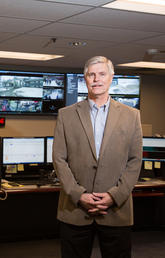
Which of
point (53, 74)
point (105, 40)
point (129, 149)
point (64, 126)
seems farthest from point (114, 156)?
point (53, 74)

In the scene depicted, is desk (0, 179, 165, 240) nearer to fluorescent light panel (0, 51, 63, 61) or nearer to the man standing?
fluorescent light panel (0, 51, 63, 61)

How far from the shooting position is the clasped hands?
220 centimetres

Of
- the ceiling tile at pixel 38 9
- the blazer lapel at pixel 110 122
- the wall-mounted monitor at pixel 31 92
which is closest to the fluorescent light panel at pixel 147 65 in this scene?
the wall-mounted monitor at pixel 31 92

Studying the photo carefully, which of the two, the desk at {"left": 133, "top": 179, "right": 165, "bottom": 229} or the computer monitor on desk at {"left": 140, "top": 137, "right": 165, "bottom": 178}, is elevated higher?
the computer monitor on desk at {"left": 140, "top": 137, "right": 165, "bottom": 178}

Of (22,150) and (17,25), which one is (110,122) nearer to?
(17,25)

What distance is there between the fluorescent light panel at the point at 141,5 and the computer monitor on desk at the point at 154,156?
2139 millimetres

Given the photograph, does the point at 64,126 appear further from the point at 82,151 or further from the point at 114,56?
the point at 114,56

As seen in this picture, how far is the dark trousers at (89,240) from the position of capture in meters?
2.23

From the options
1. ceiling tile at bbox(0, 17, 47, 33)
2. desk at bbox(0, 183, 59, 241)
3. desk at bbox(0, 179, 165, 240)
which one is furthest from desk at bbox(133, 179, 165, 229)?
ceiling tile at bbox(0, 17, 47, 33)

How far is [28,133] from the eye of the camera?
23.9ft

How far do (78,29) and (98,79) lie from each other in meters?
1.99

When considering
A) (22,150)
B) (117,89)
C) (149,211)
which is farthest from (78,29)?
(117,89)

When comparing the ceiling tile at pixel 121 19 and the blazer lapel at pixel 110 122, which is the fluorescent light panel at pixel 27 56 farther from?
the blazer lapel at pixel 110 122

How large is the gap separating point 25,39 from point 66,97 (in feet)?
8.55
